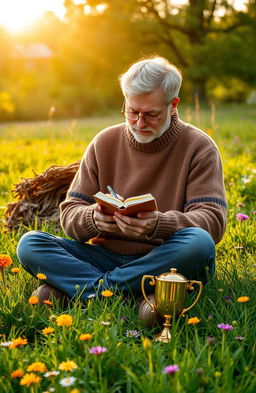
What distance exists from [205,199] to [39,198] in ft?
5.62

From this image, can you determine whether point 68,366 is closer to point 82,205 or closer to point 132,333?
point 132,333

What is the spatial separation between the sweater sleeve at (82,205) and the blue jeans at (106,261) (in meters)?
0.12

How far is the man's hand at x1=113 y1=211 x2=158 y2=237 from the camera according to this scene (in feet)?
9.20

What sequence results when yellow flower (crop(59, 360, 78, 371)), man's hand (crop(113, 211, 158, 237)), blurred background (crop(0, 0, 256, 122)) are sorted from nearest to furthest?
yellow flower (crop(59, 360, 78, 371)) < man's hand (crop(113, 211, 158, 237)) < blurred background (crop(0, 0, 256, 122))

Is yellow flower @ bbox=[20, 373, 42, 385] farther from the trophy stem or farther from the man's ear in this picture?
the man's ear

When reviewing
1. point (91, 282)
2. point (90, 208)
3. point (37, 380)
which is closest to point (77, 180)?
point (90, 208)

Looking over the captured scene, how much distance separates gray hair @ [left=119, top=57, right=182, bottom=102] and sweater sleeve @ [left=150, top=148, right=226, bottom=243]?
1.38 feet

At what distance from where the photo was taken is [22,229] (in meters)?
4.20

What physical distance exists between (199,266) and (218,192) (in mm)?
470

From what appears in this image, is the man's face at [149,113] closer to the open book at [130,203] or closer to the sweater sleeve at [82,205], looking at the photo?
the sweater sleeve at [82,205]

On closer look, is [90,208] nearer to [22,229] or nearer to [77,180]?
[77,180]

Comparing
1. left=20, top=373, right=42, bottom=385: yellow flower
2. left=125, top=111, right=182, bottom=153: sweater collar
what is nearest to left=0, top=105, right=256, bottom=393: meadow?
left=20, top=373, right=42, bottom=385: yellow flower

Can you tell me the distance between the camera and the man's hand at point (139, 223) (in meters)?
2.80

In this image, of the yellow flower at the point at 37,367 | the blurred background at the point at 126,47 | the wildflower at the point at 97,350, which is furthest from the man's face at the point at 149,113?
the blurred background at the point at 126,47
